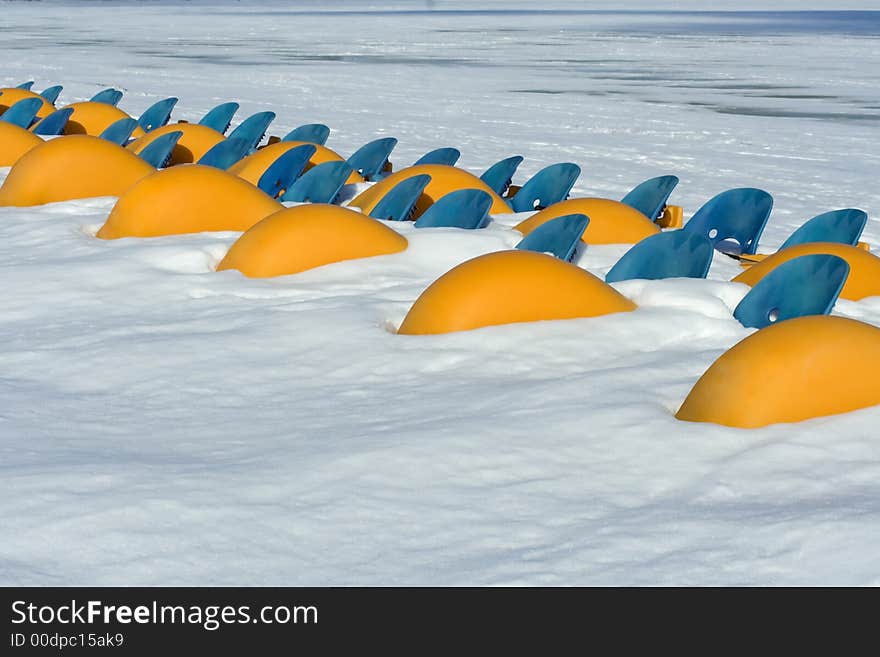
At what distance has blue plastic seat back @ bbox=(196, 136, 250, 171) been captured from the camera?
9133 mm

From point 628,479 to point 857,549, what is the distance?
64 cm

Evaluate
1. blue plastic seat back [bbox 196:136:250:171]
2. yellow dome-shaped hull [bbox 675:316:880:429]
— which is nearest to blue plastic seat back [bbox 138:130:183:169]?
blue plastic seat back [bbox 196:136:250:171]

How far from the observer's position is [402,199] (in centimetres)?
688

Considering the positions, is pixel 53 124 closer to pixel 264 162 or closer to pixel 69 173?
pixel 264 162

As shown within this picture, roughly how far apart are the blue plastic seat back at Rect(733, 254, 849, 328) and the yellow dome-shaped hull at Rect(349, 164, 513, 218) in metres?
2.82

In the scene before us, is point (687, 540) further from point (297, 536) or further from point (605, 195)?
point (605, 195)

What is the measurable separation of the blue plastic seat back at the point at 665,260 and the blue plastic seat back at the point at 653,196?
5.42ft

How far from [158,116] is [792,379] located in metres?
8.78

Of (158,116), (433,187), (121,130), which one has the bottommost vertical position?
(433,187)

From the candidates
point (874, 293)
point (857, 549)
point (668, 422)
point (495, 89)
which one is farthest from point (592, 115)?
point (857, 549)

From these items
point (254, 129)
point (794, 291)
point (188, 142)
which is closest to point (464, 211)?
point (794, 291)

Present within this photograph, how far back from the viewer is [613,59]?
23.5m

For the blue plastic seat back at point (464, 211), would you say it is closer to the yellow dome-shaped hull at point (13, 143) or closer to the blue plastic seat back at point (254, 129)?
the blue plastic seat back at point (254, 129)

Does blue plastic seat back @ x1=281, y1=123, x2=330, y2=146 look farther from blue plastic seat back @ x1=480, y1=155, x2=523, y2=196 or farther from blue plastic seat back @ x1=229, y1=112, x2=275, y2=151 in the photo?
blue plastic seat back @ x1=480, y1=155, x2=523, y2=196
